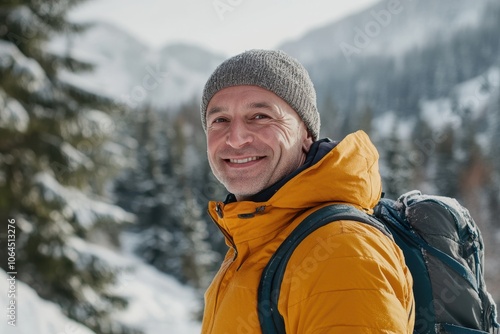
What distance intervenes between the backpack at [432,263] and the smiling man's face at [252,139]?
1.52 ft

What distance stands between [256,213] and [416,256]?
627mm

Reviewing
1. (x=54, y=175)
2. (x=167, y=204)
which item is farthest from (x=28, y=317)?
(x=167, y=204)

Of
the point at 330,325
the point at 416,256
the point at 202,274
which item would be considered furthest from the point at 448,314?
the point at 202,274

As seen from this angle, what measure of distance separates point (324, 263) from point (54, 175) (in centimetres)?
1119

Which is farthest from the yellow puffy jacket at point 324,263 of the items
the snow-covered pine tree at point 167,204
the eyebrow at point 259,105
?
the snow-covered pine tree at point 167,204

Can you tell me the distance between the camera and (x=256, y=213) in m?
1.67

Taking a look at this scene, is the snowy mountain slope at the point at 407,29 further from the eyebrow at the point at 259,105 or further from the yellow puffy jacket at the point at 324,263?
the yellow puffy jacket at the point at 324,263

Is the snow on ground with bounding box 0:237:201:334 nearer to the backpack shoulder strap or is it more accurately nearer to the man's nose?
the man's nose

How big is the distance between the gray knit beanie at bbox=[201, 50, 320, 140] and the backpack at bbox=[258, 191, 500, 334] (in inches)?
26.8

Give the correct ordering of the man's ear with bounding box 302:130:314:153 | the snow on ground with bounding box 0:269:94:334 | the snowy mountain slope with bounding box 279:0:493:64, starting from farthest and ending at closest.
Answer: the snowy mountain slope with bounding box 279:0:493:64 < the snow on ground with bounding box 0:269:94:334 < the man's ear with bounding box 302:130:314:153

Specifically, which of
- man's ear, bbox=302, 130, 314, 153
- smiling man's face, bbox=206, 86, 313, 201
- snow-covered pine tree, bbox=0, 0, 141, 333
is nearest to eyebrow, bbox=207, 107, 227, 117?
smiling man's face, bbox=206, 86, 313, 201

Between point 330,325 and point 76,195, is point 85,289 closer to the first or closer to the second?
point 76,195

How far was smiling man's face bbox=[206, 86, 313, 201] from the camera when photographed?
1908 mm

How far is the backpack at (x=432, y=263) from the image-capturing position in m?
1.42
